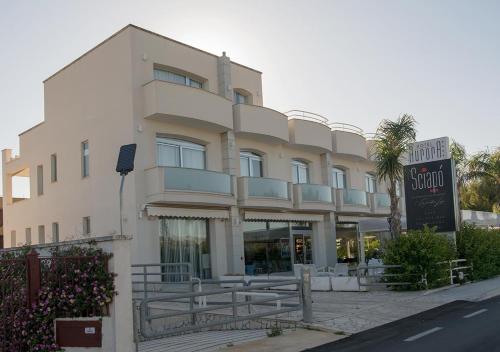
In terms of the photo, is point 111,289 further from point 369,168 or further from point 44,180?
point 369,168

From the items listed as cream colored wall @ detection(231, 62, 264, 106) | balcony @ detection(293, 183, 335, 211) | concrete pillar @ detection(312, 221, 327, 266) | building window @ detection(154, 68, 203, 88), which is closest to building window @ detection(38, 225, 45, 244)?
building window @ detection(154, 68, 203, 88)

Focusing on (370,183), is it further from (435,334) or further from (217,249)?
(435,334)

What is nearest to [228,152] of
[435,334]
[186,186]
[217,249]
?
[186,186]

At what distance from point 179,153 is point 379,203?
16374 millimetres

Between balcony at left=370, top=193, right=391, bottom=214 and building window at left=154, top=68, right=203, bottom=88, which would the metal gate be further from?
balcony at left=370, top=193, right=391, bottom=214

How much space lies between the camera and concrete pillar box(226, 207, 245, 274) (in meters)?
26.0

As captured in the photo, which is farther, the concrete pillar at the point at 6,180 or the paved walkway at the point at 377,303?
the concrete pillar at the point at 6,180

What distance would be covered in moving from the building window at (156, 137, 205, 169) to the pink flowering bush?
14406 mm

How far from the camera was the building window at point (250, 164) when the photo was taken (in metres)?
28.4

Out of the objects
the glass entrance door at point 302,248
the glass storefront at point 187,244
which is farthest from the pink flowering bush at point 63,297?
the glass entrance door at point 302,248

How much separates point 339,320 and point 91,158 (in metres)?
15.8

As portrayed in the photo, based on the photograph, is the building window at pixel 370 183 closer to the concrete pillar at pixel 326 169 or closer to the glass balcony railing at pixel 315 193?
the concrete pillar at pixel 326 169

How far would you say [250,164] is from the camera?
94.7 feet

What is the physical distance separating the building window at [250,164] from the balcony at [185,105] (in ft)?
10.1
